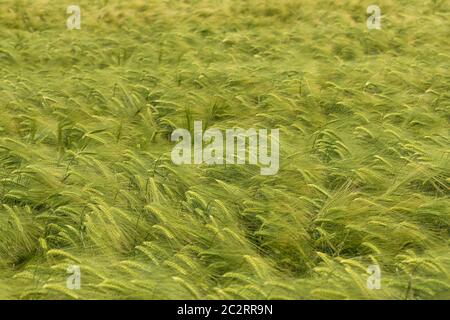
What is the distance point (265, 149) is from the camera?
143 inches

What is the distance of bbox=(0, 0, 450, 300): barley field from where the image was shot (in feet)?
8.47

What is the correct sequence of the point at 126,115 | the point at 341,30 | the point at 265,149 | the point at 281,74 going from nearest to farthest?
the point at 265,149 < the point at 126,115 < the point at 281,74 < the point at 341,30

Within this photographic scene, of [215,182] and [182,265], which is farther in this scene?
[215,182]

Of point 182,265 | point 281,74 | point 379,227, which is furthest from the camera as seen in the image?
point 281,74

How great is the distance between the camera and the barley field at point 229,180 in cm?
258

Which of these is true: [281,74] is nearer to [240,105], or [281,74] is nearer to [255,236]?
[240,105]

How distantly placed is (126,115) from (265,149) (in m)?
1.48

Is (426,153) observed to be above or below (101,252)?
above

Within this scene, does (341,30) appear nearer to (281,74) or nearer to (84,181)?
(281,74)

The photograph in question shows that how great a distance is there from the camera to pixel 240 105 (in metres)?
4.83

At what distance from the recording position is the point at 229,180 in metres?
3.45
